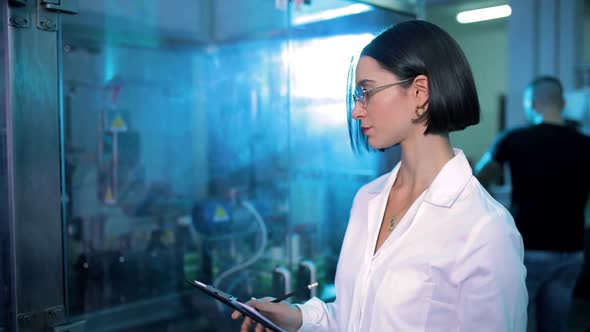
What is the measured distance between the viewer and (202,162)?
6.90 feet

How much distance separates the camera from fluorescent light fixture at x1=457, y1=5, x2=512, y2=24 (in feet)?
15.1

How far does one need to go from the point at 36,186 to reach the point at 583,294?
3.42 meters

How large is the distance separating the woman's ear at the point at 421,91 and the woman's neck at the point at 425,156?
71mm

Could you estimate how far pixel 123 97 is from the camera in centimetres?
204

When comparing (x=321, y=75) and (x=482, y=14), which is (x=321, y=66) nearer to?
(x=321, y=75)

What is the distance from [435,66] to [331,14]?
846 millimetres

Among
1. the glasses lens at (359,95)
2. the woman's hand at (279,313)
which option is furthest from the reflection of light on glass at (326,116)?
the woman's hand at (279,313)

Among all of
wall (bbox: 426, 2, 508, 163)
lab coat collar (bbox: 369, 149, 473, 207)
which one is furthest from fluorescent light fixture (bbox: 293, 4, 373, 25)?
wall (bbox: 426, 2, 508, 163)

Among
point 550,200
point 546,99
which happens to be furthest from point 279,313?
point 546,99

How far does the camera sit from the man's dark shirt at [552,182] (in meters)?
2.21

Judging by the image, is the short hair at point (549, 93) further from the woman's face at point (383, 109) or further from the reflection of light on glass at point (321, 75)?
the woman's face at point (383, 109)

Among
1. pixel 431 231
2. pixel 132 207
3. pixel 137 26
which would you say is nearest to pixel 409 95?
pixel 431 231

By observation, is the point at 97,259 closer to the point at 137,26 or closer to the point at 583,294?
the point at 137,26

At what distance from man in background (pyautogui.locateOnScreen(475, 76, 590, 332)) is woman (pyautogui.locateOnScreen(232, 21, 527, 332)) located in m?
1.29
